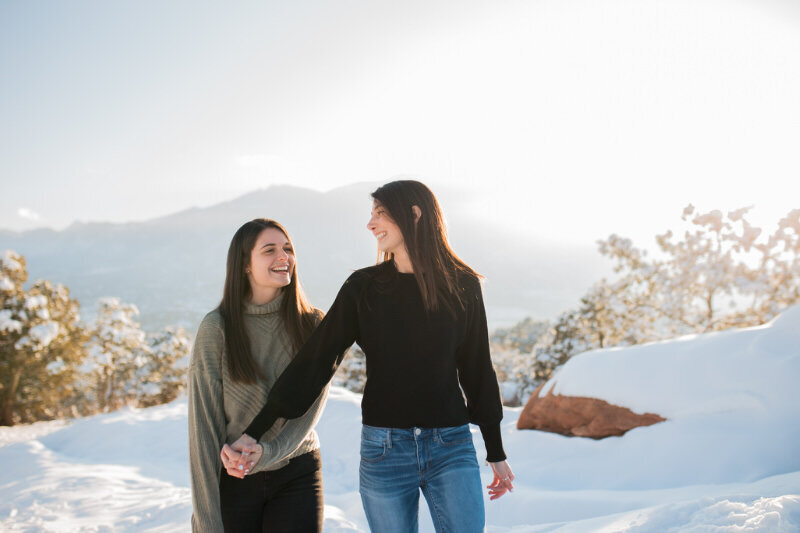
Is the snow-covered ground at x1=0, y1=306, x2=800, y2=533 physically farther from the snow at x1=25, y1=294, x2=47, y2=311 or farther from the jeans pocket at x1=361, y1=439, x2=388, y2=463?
the snow at x1=25, y1=294, x2=47, y2=311

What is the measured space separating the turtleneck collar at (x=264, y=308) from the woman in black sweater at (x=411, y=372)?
46 cm

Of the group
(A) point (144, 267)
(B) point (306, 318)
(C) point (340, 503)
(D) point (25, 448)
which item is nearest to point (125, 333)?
(D) point (25, 448)

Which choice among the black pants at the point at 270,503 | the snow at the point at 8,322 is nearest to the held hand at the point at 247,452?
the black pants at the point at 270,503

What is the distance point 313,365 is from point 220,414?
55 cm

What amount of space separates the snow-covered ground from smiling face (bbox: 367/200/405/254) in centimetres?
197

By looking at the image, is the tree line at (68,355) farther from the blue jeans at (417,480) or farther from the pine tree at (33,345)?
the blue jeans at (417,480)

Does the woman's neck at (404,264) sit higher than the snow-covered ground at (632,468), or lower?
higher

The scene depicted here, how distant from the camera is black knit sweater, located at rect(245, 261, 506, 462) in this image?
1.96 m

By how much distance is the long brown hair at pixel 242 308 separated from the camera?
7.39 feet

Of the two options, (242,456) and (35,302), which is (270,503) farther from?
(35,302)

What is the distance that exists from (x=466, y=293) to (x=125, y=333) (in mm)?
14404

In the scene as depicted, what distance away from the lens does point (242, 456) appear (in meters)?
1.94

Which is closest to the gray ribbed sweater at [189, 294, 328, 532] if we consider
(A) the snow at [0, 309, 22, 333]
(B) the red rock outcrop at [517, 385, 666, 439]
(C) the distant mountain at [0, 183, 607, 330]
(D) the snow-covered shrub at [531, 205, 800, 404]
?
(B) the red rock outcrop at [517, 385, 666, 439]

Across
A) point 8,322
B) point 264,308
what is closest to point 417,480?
point 264,308
